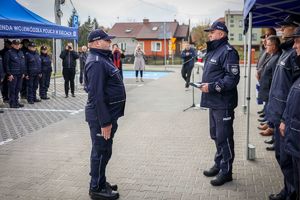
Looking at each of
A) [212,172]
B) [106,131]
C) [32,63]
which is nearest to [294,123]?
[106,131]

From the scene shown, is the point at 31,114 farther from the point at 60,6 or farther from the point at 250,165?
the point at 60,6

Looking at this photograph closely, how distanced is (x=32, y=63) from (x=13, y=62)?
105 cm

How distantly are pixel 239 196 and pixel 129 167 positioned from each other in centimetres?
191

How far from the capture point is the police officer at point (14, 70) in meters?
11.8

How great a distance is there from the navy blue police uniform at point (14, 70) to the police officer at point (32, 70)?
676 mm

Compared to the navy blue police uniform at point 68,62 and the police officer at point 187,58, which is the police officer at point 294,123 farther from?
the police officer at point 187,58

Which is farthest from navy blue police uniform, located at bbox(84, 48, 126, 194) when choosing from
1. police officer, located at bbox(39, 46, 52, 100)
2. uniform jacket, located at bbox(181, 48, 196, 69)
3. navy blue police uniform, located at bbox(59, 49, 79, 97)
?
uniform jacket, located at bbox(181, 48, 196, 69)

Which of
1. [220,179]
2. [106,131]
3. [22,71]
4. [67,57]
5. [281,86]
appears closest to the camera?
[281,86]

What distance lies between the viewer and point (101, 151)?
4.70 metres

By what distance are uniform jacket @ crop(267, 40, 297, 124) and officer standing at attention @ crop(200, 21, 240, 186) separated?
0.60 m

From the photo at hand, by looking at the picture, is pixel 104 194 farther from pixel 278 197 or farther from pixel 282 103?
pixel 282 103

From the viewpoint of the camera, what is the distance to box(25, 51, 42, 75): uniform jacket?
12875 millimetres

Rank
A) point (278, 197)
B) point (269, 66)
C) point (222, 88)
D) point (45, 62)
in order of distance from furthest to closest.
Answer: point (45, 62), point (269, 66), point (222, 88), point (278, 197)

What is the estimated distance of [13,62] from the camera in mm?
11906
